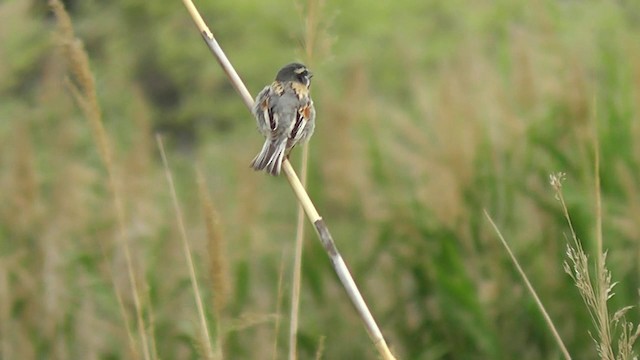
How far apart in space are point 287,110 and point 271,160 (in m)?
0.32

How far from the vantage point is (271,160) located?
200 cm

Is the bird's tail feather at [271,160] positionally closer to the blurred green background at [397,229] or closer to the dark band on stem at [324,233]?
the dark band on stem at [324,233]

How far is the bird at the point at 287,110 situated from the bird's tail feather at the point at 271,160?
0.04 feet

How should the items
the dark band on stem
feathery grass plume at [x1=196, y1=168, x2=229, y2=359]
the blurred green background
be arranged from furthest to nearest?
the blurred green background, feathery grass plume at [x1=196, y1=168, x2=229, y2=359], the dark band on stem

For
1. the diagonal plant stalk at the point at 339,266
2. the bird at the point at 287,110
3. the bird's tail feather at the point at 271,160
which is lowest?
the diagonal plant stalk at the point at 339,266

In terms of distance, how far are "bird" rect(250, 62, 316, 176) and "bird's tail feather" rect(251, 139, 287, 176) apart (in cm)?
1

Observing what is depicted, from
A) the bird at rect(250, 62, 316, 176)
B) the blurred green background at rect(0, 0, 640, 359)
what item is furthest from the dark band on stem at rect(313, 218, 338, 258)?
the blurred green background at rect(0, 0, 640, 359)

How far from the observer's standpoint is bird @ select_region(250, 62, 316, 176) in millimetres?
2225

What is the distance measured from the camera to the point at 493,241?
4164 mm

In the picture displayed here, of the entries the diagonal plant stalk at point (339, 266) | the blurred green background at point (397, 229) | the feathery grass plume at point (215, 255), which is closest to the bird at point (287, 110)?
the feathery grass plume at point (215, 255)

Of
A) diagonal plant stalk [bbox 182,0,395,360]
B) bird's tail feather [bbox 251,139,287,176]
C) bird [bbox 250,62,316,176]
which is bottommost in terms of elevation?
diagonal plant stalk [bbox 182,0,395,360]

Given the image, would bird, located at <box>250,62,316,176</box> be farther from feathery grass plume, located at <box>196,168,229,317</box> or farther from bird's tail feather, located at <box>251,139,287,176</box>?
feathery grass plume, located at <box>196,168,229,317</box>

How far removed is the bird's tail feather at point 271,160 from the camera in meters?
1.96

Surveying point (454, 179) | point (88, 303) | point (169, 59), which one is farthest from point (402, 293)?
point (169, 59)
